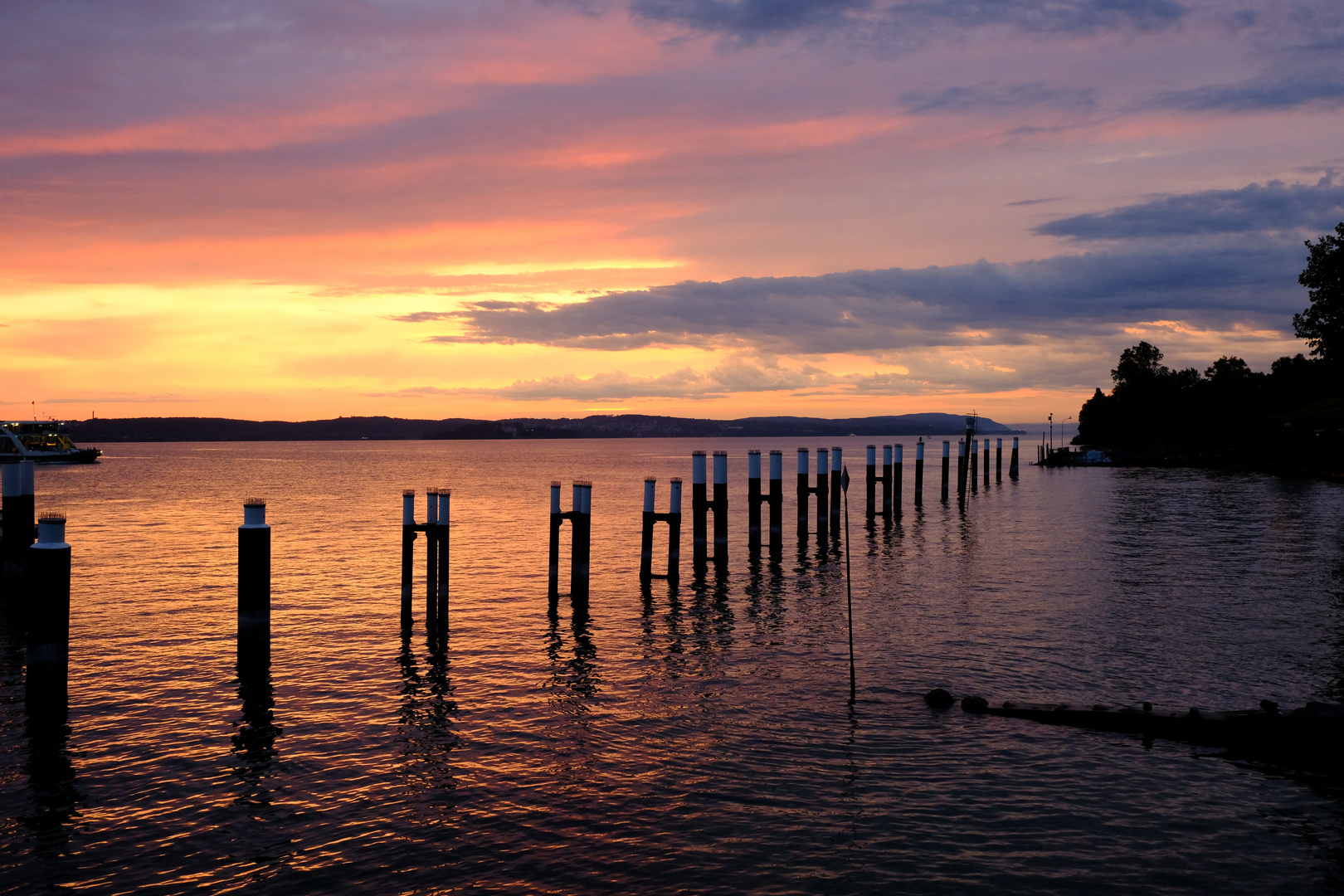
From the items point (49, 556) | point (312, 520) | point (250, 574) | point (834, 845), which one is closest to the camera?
point (834, 845)

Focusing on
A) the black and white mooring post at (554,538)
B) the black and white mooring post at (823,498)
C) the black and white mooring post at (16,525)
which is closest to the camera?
the black and white mooring post at (16,525)

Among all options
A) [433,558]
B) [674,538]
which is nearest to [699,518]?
[674,538]

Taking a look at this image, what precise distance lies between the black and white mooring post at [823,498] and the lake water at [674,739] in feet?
19.7

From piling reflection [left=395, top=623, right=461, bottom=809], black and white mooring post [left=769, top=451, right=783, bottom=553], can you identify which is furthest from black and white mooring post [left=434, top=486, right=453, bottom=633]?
black and white mooring post [left=769, top=451, right=783, bottom=553]

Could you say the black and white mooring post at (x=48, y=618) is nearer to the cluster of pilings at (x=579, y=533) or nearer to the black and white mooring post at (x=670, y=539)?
the cluster of pilings at (x=579, y=533)

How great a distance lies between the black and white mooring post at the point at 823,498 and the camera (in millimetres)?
39781

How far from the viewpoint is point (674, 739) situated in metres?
15.2

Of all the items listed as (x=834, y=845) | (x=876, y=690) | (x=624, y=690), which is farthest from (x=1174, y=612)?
(x=834, y=845)

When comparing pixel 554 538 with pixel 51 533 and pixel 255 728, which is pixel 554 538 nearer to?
pixel 255 728

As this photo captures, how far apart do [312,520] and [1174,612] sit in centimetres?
4175

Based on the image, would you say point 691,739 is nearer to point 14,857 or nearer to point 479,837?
point 479,837

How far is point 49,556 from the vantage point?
1445 centimetres

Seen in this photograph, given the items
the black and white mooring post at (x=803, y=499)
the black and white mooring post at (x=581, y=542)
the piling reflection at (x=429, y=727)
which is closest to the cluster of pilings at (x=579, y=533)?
the black and white mooring post at (x=581, y=542)

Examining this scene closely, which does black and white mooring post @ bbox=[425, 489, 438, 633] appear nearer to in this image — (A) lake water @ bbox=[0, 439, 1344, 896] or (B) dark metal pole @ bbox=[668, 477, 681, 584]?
(A) lake water @ bbox=[0, 439, 1344, 896]
